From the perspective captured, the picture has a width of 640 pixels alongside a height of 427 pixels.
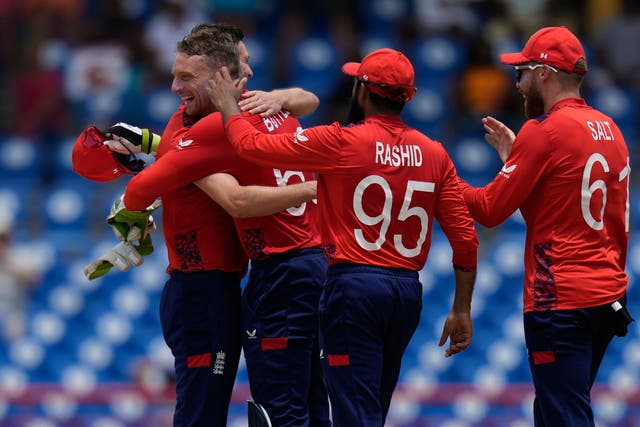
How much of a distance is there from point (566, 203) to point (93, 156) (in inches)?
89.8

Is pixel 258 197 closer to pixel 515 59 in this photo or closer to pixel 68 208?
pixel 515 59

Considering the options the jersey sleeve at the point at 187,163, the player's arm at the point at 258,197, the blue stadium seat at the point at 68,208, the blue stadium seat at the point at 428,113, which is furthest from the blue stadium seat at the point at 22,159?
the player's arm at the point at 258,197

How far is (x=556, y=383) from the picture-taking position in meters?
5.74

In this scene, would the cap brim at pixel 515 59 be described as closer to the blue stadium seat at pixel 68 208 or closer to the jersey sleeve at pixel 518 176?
the jersey sleeve at pixel 518 176

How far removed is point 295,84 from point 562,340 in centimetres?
746

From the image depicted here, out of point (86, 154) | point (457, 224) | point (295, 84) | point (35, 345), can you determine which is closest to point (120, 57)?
point (295, 84)

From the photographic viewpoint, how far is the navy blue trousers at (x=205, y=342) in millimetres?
6098

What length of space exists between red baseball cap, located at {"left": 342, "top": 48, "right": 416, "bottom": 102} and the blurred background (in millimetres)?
3993

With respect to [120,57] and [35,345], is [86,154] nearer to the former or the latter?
[35,345]

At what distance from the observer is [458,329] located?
19.9 ft

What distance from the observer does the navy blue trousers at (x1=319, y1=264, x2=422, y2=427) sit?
564cm

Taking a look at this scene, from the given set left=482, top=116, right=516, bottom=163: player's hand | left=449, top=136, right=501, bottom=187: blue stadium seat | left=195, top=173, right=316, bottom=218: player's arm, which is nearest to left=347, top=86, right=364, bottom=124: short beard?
left=195, top=173, right=316, bottom=218: player's arm

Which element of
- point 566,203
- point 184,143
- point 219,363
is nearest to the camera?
point 566,203

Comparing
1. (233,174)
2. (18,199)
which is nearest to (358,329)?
(233,174)
